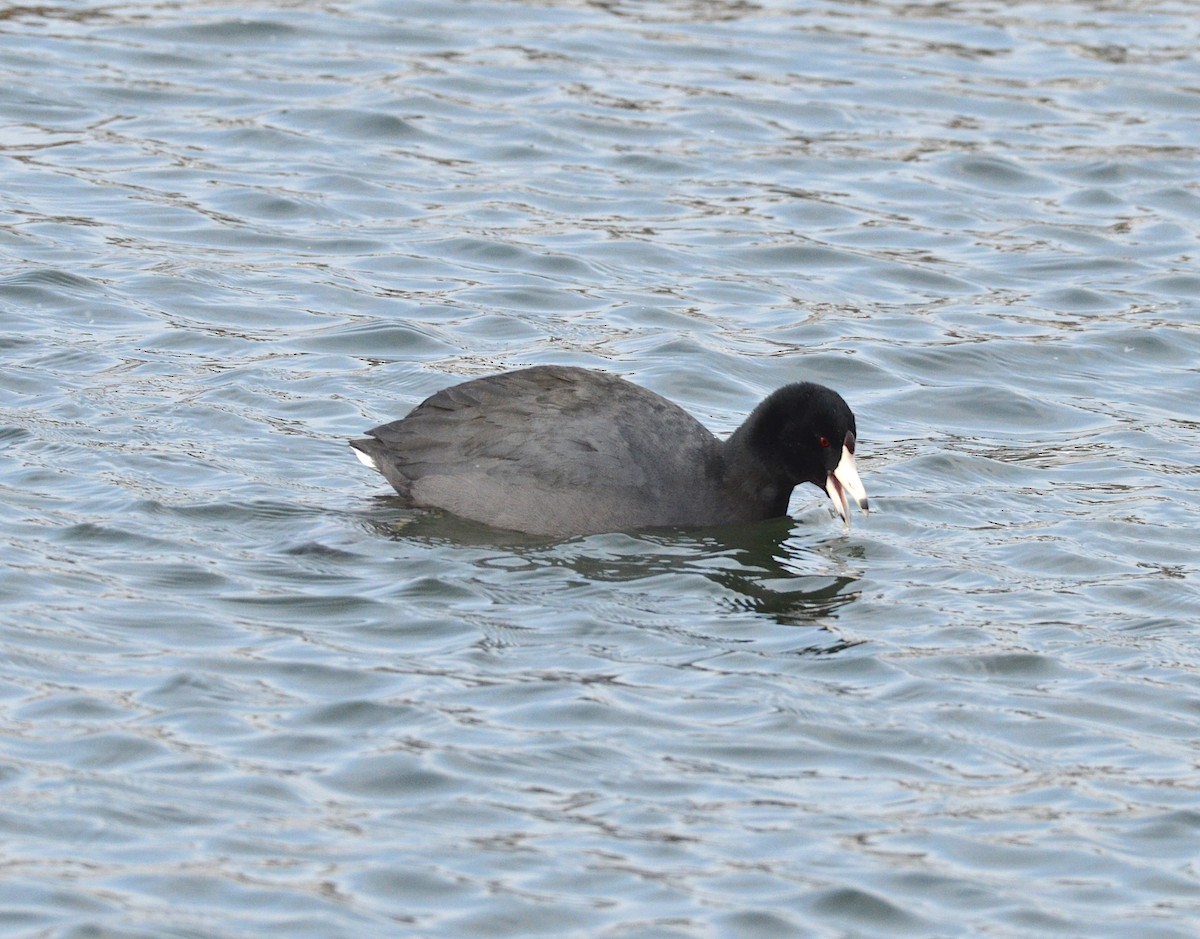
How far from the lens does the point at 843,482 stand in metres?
8.99

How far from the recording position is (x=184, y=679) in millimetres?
6996

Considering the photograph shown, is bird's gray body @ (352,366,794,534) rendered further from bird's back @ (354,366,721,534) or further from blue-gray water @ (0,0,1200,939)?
blue-gray water @ (0,0,1200,939)

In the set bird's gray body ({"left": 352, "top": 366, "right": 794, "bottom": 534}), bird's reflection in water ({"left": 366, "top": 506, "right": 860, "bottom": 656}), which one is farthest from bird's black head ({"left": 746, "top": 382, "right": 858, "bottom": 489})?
bird's reflection in water ({"left": 366, "top": 506, "right": 860, "bottom": 656})

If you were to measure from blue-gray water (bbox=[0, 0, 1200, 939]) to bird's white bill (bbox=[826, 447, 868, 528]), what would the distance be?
0.21 meters

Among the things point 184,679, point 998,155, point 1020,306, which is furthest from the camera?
point 998,155

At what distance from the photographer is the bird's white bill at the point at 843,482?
8.96 m

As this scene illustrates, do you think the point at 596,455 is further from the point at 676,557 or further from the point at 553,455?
the point at 676,557

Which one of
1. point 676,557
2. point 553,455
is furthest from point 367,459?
point 676,557

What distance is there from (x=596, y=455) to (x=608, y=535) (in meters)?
0.34

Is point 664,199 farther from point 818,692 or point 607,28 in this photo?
point 818,692

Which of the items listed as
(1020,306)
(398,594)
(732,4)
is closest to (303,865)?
(398,594)

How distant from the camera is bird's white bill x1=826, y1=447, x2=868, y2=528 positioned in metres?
8.96

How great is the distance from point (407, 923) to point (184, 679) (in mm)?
1712

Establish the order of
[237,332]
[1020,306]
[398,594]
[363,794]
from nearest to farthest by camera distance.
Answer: [363,794], [398,594], [237,332], [1020,306]
